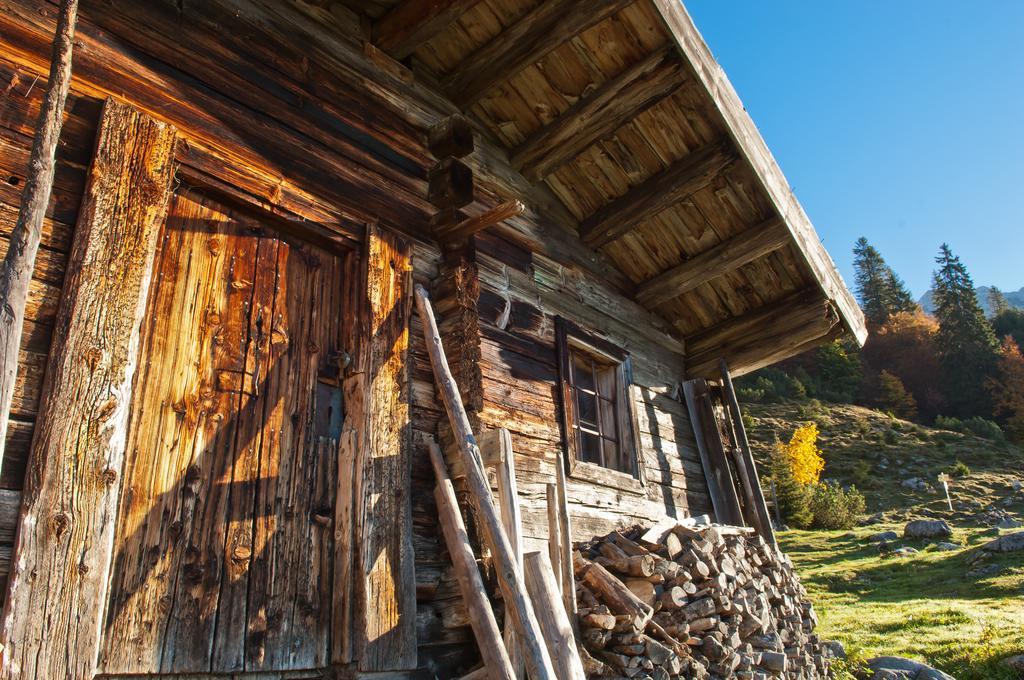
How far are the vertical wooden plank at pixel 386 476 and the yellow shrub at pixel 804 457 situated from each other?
3300 centimetres

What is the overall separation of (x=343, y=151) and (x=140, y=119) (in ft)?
4.22

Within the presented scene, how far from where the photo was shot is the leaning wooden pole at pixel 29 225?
7.13 feet

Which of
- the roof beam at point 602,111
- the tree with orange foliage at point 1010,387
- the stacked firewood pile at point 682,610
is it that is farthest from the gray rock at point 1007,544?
the tree with orange foliage at point 1010,387

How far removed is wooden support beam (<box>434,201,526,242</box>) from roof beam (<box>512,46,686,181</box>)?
1117mm

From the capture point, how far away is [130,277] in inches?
123

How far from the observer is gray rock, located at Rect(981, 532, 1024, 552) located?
17.0 m

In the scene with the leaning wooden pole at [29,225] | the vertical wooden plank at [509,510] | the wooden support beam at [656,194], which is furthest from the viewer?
the wooden support beam at [656,194]

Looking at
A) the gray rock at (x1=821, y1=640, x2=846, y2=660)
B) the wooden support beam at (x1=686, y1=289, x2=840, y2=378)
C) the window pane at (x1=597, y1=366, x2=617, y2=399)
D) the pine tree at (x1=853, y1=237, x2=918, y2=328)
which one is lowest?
the gray rock at (x1=821, y1=640, x2=846, y2=660)

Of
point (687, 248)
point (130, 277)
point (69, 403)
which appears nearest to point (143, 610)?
point (69, 403)

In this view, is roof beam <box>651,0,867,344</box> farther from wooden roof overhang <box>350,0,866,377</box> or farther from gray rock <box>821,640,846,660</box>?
gray rock <box>821,640,846,660</box>

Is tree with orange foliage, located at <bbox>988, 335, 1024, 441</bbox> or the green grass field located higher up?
tree with orange foliage, located at <bbox>988, 335, 1024, 441</bbox>

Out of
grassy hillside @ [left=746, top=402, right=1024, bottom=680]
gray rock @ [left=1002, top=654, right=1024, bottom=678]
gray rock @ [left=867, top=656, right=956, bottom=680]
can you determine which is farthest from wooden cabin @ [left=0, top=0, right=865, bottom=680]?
grassy hillside @ [left=746, top=402, right=1024, bottom=680]

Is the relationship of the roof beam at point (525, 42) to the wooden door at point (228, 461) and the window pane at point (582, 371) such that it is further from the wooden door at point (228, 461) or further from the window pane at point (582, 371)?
the window pane at point (582, 371)

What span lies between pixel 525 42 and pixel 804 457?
3520 cm
